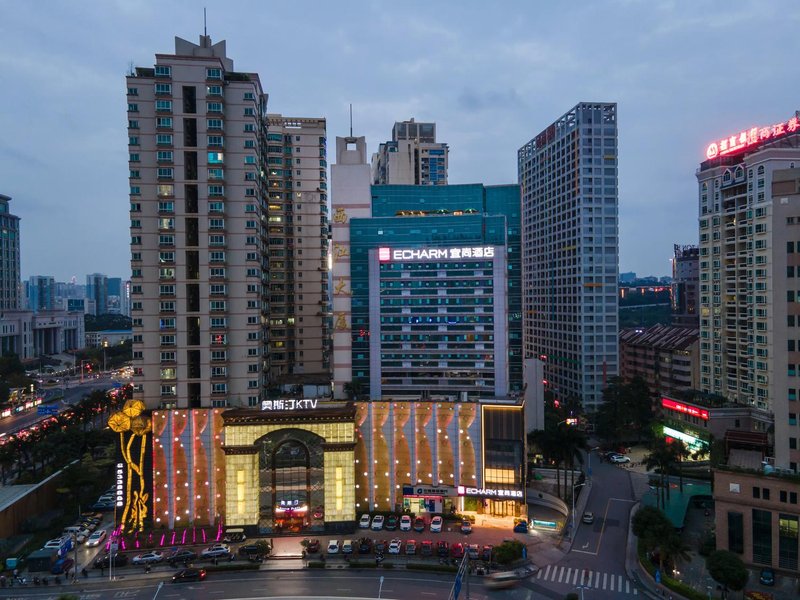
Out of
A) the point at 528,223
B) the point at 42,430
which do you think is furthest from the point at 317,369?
the point at 528,223

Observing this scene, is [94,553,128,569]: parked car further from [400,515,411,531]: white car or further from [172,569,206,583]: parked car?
[400,515,411,531]: white car

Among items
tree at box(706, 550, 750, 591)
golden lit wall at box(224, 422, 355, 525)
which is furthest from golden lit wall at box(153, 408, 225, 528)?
tree at box(706, 550, 750, 591)

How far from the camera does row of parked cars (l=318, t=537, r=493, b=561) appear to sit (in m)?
58.6

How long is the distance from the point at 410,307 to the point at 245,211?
3607 centimetres

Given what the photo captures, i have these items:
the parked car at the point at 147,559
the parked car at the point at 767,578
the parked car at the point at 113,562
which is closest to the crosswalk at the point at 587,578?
the parked car at the point at 767,578

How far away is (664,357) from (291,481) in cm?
9224

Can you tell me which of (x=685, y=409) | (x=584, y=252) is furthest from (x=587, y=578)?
(x=584, y=252)

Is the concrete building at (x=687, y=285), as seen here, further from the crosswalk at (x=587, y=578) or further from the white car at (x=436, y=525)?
the crosswalk at (x=587, y=578)

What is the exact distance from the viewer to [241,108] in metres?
77.8

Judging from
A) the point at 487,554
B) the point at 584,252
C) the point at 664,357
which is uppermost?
the point at 584,252

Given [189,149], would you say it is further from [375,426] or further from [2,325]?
[2,325]

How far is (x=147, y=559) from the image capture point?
5891 centimetres

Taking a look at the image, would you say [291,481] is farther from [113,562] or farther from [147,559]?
[113,562]

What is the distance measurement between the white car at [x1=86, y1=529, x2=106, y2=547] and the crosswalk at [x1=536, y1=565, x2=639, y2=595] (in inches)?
2006
